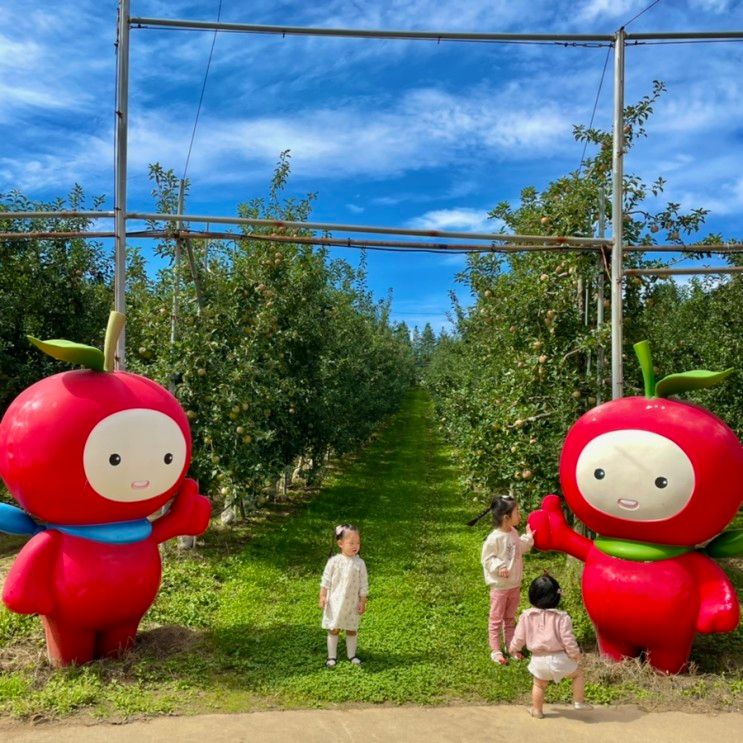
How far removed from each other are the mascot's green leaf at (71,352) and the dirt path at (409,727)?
7.99ft

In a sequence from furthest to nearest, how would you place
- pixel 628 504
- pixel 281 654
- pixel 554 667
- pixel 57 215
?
1. pixel 57 215
2. pixel 281 654
3. pixel 628 504
4. pixel 554 667

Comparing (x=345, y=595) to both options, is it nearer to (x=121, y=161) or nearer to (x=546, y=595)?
(x=546, y=595)

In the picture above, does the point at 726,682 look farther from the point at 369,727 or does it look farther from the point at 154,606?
the point at 154,606

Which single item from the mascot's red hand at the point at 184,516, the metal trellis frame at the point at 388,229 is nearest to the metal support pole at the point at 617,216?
the metal trellis frame at the point at 388,229

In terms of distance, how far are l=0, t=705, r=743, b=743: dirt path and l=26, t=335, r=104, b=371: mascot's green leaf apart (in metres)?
2.44

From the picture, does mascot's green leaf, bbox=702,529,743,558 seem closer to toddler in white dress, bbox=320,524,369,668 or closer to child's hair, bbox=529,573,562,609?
child's hair, bbox=529,573,562,609

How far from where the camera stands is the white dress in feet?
17.4

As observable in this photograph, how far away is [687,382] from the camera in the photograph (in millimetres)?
5309

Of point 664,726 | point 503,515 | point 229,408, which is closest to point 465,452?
point 229,408

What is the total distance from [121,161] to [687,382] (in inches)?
199

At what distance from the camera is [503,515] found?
5570 mm

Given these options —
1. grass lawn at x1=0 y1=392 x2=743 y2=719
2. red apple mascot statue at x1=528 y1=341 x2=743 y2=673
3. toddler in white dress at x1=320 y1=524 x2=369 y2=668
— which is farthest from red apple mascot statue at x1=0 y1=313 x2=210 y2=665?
red apple mascot statue at x1=528 y1=341 x2=743 y2=673

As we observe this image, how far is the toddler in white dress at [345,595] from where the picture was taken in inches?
209

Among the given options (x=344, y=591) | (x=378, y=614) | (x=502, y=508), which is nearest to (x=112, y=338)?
(x=344, y=591)
